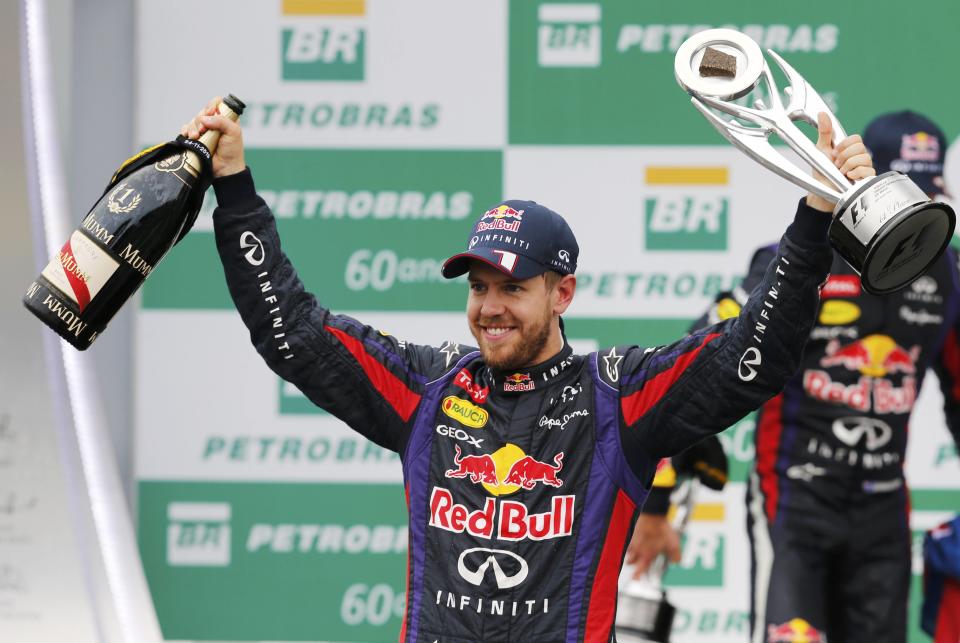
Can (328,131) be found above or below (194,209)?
above

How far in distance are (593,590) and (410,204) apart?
322 centimetres

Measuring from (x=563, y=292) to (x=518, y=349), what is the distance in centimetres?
18

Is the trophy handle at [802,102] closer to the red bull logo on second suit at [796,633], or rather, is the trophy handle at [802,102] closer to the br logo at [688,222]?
the red bull logo on second suit at [796,633]

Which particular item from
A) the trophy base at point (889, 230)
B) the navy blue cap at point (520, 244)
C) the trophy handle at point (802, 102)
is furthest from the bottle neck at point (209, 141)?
the trophy base at point (889, 230)

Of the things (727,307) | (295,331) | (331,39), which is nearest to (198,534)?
(331,39)

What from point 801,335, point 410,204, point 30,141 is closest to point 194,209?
point 801,335

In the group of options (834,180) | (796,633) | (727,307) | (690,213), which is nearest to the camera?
(834,180)

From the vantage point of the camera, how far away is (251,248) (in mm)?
2734

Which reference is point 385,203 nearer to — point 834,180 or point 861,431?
point 861,431

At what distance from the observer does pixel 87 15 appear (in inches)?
226

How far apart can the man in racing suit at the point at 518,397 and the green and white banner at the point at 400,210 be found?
2825 mm

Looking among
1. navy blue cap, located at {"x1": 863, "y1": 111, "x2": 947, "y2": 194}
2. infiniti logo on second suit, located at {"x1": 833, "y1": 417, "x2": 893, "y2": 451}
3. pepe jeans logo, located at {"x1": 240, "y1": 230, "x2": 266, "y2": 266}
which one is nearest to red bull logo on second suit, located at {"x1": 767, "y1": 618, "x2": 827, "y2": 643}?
infiniti logo on second suit, located at {"x1": 833, "y1": 417, "x2": 893, "y2": 451}

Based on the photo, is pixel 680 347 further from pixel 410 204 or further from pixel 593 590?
pixel 410 204

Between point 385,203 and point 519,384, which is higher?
point 385,203
